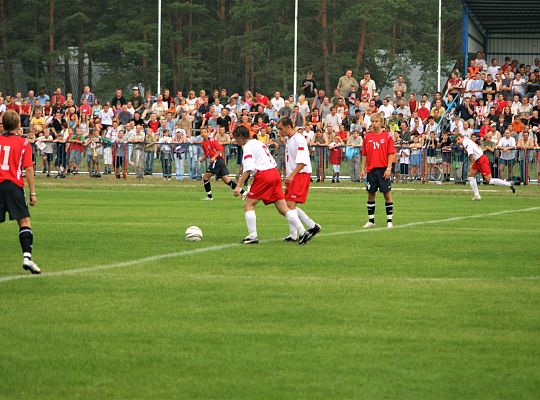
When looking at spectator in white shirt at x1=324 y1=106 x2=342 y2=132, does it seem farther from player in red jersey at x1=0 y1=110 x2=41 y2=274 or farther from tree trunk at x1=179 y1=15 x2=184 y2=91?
tree trunk at x1=179 y1=15 x2=184 y2=91

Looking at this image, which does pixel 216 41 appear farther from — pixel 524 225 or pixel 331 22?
pixel 524 225

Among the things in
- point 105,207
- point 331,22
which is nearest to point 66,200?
point 105,207

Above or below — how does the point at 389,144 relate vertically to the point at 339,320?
above

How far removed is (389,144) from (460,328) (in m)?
9.91

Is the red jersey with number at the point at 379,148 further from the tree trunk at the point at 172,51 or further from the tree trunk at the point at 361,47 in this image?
the tree trunk at the point at 172,51

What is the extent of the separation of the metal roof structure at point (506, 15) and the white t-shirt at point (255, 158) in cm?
2850

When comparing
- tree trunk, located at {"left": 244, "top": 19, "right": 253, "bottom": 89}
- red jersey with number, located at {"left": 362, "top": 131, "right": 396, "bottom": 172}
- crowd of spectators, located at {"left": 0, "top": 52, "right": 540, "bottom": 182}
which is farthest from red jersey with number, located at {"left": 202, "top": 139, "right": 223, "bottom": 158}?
tree trunk, located at {"left": 244, "top": 19, "right": 253, "bottom": 89}

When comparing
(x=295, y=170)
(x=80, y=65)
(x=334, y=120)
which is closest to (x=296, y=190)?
(x=295, y=170)

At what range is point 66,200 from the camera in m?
25.3

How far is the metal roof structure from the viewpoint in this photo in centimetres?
4284

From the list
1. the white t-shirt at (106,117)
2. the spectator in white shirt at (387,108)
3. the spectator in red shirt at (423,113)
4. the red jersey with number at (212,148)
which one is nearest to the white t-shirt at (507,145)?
the spectator in red shirt at (423,113)

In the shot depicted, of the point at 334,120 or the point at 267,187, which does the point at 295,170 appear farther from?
the point at 334,120

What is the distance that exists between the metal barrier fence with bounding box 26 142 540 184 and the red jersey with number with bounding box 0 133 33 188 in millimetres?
21953

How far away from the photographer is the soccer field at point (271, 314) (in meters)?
7.14
